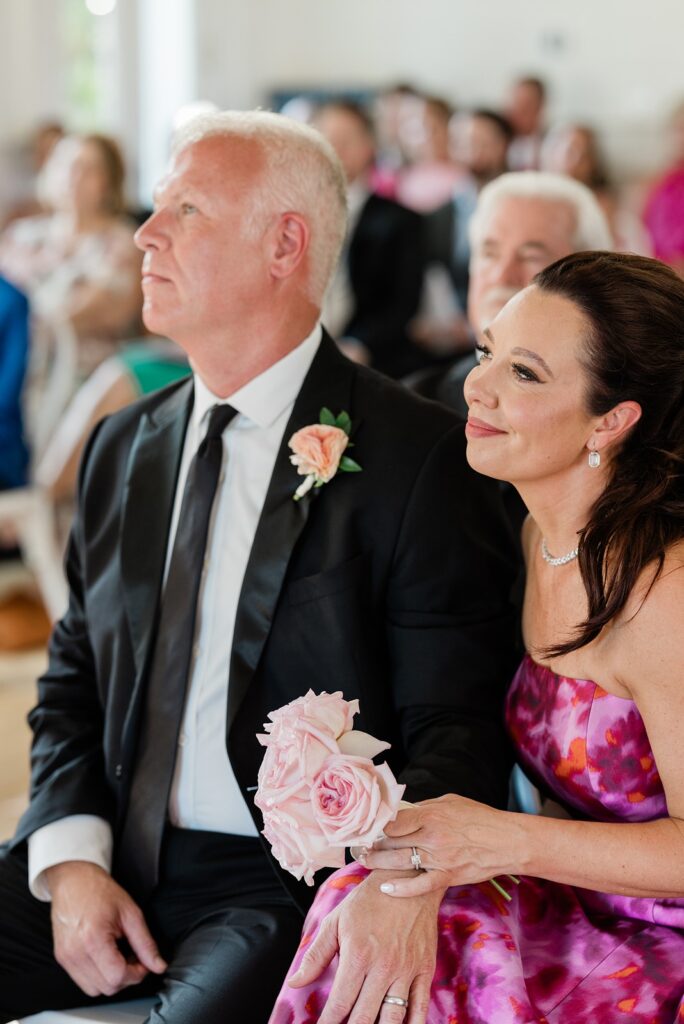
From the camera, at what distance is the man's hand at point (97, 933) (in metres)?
1.78

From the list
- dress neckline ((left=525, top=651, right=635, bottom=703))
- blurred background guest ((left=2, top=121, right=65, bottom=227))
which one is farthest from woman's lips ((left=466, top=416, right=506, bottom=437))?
blurred background guest ((left=2, top=121, right=65, bottom=227))

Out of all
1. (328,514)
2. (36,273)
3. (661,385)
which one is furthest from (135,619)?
(36,273)

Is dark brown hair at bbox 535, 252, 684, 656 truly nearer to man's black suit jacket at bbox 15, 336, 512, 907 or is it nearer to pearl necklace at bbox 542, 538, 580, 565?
pearl necklace at bbox 542, 538, 580, 565

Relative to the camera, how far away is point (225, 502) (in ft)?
6.40

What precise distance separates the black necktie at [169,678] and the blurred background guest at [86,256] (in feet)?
11.0

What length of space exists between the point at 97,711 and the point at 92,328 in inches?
133

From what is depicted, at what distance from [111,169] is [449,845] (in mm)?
4688

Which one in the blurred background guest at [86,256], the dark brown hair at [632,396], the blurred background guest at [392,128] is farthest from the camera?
the blurred background guest at [392,128]

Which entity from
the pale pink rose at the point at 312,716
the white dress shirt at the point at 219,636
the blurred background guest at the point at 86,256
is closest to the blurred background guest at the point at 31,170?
the blurred background guest at the point at 86,256

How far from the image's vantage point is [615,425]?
1.65m

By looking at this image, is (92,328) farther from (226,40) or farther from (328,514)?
(226,40)

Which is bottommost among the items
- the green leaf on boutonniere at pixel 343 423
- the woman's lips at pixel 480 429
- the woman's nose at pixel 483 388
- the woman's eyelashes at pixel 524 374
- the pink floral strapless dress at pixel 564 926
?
the pink floral strapless dress at pixel 564 926

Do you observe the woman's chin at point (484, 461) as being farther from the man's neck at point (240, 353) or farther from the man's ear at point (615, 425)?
the man's neck at point (240, 353)

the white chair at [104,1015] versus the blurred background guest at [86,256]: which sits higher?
the blurred background guest at [86,256]
